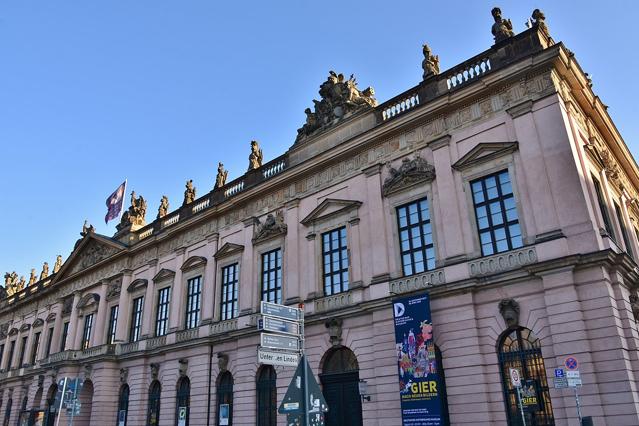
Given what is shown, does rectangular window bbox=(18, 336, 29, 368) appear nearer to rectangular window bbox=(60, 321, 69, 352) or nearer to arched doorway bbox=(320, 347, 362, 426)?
rectangular window bbox=(60, 321, 69, 352)

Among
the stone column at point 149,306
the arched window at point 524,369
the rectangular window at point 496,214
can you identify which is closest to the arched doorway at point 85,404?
the stone column at point 149,306

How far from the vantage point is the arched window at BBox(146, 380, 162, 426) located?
2855 centimetres

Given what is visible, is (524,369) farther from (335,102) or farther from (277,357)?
(335,102)

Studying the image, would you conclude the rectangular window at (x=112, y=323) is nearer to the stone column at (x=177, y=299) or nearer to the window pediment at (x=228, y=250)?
the stone column at (x=177, y=299)

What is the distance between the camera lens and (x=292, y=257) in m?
23.9

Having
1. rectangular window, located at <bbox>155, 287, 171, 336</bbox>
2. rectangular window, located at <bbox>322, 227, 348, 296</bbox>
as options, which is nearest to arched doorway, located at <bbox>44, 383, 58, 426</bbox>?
rectangular window, located at <bbox>155, 287, 171, 336</bbox>

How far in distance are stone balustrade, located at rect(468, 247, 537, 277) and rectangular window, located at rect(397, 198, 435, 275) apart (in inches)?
73.3

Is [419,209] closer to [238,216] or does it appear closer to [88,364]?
[238,216]

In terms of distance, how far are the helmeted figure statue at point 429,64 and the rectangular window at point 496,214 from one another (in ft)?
18.2

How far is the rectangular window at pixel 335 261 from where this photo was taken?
2195cm

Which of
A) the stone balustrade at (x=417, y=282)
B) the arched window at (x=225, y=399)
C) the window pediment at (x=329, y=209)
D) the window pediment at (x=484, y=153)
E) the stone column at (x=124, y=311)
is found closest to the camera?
the window pediment at (x=484, y=153)

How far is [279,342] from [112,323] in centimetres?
2732

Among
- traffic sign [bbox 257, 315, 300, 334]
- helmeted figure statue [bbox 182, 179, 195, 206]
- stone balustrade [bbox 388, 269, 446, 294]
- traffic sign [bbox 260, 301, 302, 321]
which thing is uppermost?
helmeted figure statue [bbox 182, 179, 195, 206]

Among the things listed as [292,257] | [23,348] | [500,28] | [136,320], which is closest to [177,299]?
[136,320]
